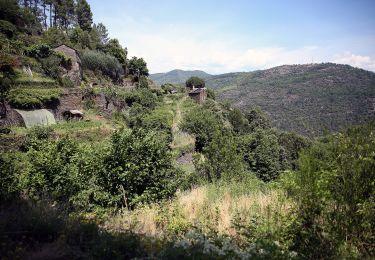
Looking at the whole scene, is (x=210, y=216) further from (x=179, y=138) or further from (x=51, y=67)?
(x=51, y=67)

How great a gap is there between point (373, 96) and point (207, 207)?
159138 millimetres

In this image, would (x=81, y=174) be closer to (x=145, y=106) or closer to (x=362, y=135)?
(x=362, y=135)

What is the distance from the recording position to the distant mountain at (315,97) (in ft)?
412

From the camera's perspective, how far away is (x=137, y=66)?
5475 centimetres

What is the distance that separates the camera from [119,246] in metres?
3.94

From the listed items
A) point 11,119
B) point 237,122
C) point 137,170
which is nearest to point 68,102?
point 11,119

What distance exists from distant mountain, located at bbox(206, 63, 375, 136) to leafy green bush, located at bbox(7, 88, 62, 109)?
102m

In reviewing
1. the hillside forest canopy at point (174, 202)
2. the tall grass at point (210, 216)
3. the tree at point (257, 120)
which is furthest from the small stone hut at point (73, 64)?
the tree at point (257, 120)

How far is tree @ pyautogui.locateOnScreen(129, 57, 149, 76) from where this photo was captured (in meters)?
54.6

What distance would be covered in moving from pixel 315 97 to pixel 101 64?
14330 cm

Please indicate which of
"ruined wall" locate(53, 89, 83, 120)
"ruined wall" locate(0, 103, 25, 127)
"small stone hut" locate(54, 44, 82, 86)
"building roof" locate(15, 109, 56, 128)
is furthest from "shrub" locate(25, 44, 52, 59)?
"ruined wall" locate(0, 103, 25, 127)

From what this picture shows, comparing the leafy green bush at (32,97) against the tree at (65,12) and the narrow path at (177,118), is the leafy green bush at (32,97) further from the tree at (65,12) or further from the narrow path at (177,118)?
the tree at (65,12)

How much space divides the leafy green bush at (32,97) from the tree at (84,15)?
32.7m

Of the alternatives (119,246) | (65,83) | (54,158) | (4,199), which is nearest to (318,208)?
(119,246)
